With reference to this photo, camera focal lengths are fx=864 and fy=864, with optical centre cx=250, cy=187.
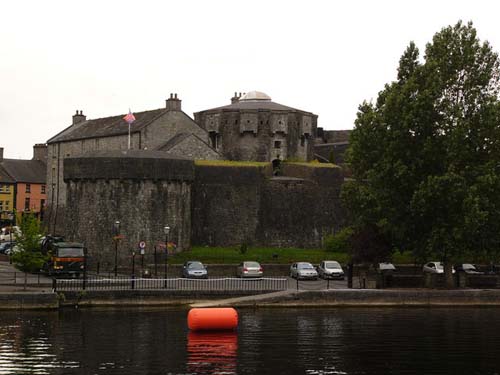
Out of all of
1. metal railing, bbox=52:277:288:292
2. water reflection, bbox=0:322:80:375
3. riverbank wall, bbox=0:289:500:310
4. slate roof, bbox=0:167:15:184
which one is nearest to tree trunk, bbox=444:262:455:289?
riverbank wall, bbox=0:289:500:310

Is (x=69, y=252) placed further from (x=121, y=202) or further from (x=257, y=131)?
(x=257, y=131)

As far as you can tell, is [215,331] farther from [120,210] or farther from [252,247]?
[252,247]

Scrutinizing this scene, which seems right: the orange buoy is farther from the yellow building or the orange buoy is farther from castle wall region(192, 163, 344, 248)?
the yellow building

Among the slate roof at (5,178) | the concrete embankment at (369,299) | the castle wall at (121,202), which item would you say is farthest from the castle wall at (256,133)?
the concrete embankment at (369,299)

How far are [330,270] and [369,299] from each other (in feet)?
36.2

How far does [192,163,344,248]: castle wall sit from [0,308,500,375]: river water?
84.7ft

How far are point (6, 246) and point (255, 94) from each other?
97.2 ft

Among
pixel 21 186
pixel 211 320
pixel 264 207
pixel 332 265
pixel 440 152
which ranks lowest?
pixel 211 320

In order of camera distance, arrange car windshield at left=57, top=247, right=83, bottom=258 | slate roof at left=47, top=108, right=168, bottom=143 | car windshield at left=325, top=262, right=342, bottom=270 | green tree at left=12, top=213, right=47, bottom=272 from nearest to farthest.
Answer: green tree at left=12, top=213, right=47, bottom=272
car windshield at left=57, top=247, right=83, bottom=258
car windshield at left=325, top=262, right=342, bottom=270
slate roof at left=47, top=108, right=168, bottom=143

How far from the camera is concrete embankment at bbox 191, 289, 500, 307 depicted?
42.0m

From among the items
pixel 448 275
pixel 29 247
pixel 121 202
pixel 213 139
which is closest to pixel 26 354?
pixel 29 247

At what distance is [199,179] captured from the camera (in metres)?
65.7

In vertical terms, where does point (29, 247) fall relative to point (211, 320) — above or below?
above

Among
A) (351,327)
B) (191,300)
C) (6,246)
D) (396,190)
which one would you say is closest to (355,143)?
(396,190)
